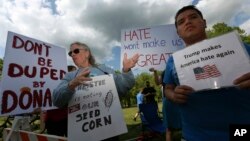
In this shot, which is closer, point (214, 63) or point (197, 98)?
point (214, 63)

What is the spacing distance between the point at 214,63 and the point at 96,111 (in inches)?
57.5

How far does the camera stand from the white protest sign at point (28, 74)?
3.95m

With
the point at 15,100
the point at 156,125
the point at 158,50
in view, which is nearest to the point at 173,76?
the point at 15,100

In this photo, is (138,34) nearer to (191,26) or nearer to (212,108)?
(191,26)

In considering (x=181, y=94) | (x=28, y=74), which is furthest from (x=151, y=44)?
(x=181, y=94)

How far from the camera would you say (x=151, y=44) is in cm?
632

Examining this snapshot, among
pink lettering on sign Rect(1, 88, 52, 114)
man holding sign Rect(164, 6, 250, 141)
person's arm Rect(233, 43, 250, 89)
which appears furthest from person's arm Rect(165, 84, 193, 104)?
pink lettering on sign Rect(1, 88, 52, 114)

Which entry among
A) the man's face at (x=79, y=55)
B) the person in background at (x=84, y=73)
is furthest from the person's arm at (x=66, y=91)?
the man's face at (x=79, y=55)

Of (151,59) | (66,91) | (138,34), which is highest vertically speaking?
(138,34)

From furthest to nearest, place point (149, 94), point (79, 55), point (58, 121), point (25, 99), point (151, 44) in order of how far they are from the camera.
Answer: point (149, 94) → point (151, 44) → point (58, 121) → point (25, 99) → point (79, 55)

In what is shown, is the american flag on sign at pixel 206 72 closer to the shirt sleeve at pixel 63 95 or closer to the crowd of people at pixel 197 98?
the crowd of people at pixel 197 98

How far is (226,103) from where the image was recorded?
1.74 metres

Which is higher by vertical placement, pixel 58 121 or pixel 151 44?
pixel 151 44

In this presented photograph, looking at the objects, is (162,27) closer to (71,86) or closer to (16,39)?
(16,39)
